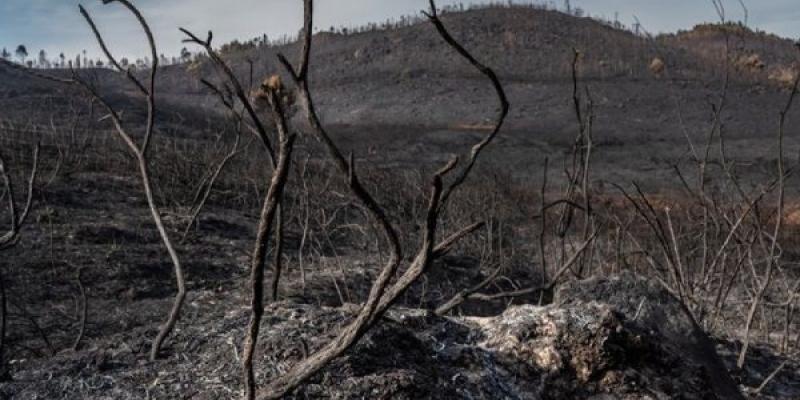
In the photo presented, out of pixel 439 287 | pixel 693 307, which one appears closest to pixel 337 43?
pixel 439 287

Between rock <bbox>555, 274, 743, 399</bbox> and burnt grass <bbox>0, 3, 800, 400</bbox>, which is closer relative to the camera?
burnt grass <bbox>0, 3, 800, 400</bbox>

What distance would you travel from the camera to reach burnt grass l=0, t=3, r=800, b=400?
212 cm

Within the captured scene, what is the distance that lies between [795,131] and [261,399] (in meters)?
25.3

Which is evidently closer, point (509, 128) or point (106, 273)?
point (106, 273)

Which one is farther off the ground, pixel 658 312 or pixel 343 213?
pixel 658 312

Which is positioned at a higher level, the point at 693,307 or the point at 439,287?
the point at 693,307

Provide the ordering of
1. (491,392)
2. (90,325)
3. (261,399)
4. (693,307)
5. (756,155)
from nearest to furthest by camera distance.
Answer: (261,399)
(491,392)
(693,307)
(90,325)
(756,155)

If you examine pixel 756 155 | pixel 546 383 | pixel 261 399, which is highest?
pixel 261 399

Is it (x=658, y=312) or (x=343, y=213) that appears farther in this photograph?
(x=343, y=213)

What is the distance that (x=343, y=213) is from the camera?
11.2 m

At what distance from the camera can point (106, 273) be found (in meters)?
6.45

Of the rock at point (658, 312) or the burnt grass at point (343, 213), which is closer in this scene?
the burnt grass at point (343, 213)

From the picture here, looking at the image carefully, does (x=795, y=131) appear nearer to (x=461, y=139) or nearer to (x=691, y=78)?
(x=691, y=78)

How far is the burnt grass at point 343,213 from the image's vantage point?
2125mm
